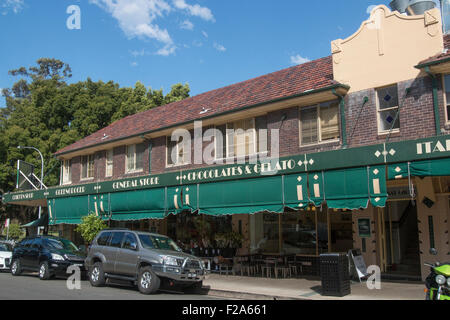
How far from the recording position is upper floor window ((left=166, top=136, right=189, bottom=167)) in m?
19.5

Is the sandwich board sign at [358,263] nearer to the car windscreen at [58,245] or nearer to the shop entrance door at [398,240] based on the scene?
the shop entrance door at [398,240]

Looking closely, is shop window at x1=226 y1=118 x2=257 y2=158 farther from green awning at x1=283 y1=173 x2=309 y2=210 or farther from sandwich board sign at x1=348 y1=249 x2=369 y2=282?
sandwich board sign at x1=348 y1=249 x2=369 y2=282

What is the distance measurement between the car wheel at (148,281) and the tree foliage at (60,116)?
24389 mm

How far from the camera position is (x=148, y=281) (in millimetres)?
11852

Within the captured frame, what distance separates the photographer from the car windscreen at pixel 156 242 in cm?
1287

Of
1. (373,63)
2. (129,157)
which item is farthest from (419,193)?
(129,157)

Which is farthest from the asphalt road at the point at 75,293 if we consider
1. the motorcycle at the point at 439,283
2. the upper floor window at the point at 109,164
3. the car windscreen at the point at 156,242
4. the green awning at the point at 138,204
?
the upper floor window at the point at 109,164

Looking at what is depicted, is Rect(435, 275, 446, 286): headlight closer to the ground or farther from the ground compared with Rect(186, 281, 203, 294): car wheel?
farther from the ground

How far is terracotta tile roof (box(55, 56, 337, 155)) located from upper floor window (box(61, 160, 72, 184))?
1323mm

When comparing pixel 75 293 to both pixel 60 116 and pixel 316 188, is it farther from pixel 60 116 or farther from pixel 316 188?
pixel 60 116

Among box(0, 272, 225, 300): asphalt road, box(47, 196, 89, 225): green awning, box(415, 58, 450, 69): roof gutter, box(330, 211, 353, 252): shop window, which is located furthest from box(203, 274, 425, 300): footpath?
box(47, 196, 89, 225): green awning
